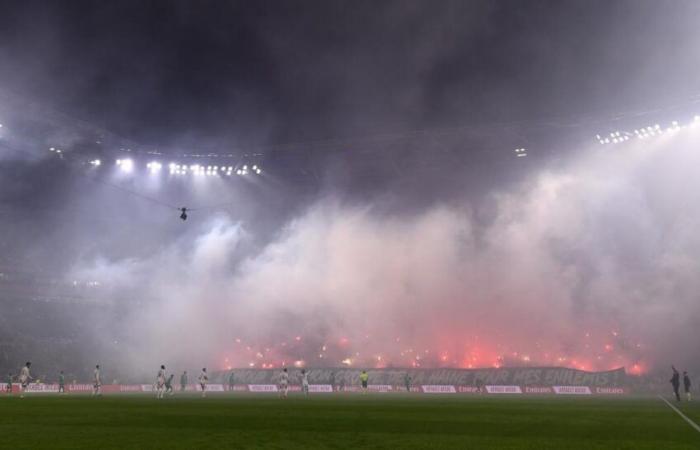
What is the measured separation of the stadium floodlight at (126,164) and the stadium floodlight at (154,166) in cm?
147

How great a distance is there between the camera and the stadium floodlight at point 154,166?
45.8 m

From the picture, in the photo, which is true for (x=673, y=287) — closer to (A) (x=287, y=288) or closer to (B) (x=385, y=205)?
(B) (x=385, y=205)

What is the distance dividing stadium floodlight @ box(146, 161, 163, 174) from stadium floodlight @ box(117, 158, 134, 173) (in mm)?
1474

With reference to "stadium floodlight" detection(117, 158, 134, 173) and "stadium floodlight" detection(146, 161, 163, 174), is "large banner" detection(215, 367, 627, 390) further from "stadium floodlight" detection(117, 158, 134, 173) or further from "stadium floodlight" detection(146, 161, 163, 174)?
"stadium floodlight" detection(117, 158, 134, 173)

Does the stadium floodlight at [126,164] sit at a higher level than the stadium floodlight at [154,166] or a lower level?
lower

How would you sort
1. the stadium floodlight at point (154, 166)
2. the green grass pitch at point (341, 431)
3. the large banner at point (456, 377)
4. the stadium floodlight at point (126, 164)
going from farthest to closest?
the stadium floodlight at point (154, 166) → the stadium floodlight at point (126, 164) → the large banner at point (456, 377) → the green grass pitch at point (341, 431)

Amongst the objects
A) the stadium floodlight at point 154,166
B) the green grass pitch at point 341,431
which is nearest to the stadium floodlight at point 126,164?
the stadium floodlight at point 154,166

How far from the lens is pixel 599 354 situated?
45.1 metres

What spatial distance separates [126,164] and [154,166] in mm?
2445

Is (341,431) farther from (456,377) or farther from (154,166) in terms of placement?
(154,166)

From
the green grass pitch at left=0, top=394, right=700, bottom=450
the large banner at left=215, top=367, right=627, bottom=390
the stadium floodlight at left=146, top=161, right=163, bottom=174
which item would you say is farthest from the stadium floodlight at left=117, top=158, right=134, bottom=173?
the green grass pitch at left=0, top=394, right=700, bottom=450

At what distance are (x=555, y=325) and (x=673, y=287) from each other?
9.95m

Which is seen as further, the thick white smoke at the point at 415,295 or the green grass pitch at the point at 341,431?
the thick white smoke at the point at 415,295

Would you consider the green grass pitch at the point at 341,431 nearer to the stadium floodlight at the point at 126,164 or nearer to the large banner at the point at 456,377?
the large banner at the point at 456,377
